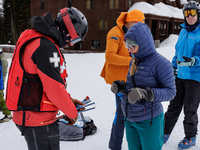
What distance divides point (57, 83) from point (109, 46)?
1.45 metres

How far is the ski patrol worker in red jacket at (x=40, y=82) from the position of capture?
202cm

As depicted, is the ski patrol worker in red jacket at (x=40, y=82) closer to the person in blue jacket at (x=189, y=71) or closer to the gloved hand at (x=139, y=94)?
the gloved hand at (x=139, y=94)

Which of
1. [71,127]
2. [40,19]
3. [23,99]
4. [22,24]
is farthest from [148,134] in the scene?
[22,24]

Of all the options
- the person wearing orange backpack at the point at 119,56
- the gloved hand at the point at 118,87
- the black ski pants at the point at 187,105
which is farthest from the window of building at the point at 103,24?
the gloved hand at the point at 118,87

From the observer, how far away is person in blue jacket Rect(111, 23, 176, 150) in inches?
89.1

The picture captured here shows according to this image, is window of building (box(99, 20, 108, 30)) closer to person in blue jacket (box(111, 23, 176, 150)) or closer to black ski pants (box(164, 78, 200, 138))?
black ski pants (box(164, 78, 200, 138))

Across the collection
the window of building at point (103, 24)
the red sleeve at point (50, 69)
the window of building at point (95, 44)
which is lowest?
the window of building at point (95, 44)

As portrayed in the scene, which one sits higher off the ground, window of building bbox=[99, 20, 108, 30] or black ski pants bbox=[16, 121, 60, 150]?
window of building bbox=[99, 20, 108, 30]

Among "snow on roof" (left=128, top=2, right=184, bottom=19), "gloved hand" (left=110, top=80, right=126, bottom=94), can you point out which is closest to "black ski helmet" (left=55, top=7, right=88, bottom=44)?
"gloved hand" (left=110, top=80, right=126, bottom=94)

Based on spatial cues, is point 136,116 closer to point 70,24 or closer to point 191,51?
point 70,24

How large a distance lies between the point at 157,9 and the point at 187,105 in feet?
83.2

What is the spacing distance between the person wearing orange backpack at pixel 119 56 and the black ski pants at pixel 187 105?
1.15m

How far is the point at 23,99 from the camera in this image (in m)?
2.10

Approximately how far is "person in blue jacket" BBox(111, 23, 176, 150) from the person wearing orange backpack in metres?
0.74
